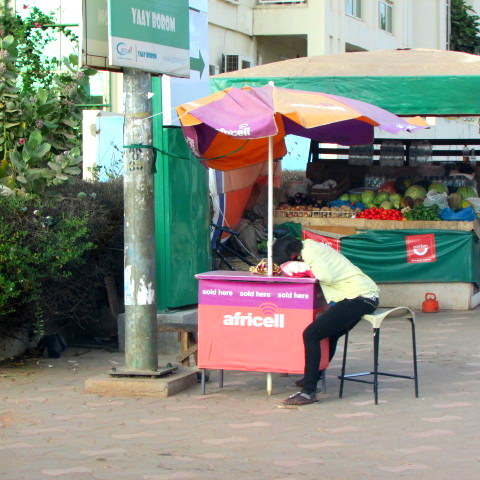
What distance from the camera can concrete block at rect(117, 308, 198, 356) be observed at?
29.1 ft

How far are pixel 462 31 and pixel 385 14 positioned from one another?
773cm

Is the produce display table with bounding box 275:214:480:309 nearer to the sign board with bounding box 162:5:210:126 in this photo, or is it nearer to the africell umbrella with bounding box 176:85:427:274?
the sign board with bounding box 162:5:210:126

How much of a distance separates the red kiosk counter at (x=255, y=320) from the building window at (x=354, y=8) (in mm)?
18930

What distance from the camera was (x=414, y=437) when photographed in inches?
239

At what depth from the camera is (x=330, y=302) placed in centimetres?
698

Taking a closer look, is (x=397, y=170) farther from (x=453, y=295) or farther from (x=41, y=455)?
(x=41, y=455)

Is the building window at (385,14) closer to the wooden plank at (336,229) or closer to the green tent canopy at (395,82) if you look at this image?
the wooden plank at (336,229)

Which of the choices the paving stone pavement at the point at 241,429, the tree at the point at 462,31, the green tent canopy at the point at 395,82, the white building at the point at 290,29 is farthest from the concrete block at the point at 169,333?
the tree at the point at 462,31

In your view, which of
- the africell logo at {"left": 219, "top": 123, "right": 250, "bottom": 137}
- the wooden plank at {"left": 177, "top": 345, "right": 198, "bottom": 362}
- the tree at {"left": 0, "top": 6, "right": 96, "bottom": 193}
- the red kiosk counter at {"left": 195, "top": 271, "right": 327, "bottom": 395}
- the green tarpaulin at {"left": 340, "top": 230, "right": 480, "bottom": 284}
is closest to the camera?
the africell logo at {"left": 219, "top": 123, "right": 250, "bottom": 137}

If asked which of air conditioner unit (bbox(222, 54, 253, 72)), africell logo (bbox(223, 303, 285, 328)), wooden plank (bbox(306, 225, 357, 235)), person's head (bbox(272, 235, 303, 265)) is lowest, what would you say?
africell logo (bbox(223, 303, 285, 328))

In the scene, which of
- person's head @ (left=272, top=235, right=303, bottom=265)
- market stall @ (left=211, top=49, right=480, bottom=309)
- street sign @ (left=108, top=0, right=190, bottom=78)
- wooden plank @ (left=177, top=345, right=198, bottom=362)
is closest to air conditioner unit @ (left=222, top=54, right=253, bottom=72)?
market stall @ (left=211, top=49, right=480, bottom=309)

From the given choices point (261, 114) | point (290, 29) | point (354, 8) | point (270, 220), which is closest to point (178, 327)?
point (270, 220)

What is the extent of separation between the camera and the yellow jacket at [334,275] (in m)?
6.86

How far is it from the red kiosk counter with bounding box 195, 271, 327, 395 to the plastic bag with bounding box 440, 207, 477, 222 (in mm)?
4897
